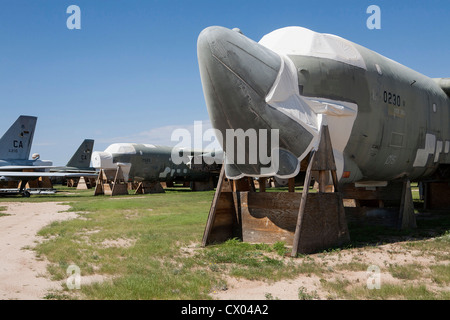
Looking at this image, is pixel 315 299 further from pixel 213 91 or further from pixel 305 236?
pixel 213 91

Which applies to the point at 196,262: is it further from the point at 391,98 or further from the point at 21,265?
the point at 391,98

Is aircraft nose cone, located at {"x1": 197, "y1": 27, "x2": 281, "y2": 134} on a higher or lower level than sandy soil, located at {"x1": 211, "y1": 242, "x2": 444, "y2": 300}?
higher

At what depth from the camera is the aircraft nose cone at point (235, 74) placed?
7.26 meters

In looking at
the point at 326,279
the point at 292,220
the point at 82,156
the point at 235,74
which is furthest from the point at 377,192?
the point at 82,156

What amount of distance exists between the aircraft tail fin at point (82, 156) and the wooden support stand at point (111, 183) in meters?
12.3

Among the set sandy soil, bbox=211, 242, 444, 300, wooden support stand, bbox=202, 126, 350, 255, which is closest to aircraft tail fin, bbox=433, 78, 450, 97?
wooden support stand, bbox=202, 126, 350, 255

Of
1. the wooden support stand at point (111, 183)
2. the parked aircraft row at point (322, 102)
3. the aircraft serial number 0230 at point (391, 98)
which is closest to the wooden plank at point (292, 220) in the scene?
the parked aircraft row at point (322, 102)

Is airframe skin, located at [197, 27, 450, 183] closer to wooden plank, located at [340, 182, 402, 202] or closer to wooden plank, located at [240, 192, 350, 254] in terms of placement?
wooden plank, located at [340, 182, 402, 202]

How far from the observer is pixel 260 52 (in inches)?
299

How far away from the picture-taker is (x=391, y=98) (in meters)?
9.62

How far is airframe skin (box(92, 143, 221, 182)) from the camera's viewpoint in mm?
31203

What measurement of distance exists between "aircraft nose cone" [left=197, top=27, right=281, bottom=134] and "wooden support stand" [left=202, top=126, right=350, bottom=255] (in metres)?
1.67

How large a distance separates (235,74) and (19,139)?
105 ft

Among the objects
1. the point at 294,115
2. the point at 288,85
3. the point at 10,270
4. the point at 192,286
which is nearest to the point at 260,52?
the point at 288,85
